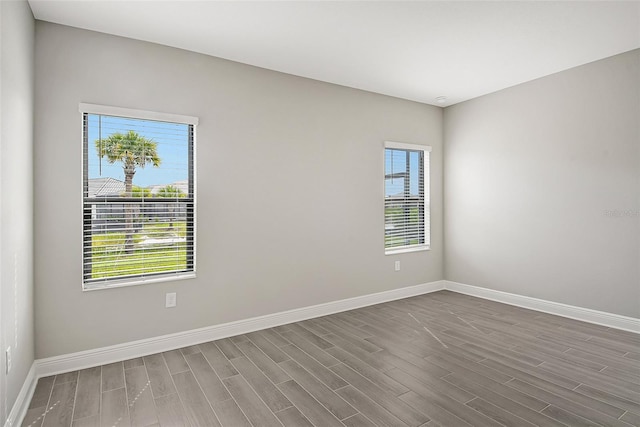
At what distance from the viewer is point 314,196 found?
4098mm

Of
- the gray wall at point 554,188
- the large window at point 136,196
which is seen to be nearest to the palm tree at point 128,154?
the large window at point 136,196

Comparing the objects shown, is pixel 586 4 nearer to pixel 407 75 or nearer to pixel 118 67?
pixel 407 75

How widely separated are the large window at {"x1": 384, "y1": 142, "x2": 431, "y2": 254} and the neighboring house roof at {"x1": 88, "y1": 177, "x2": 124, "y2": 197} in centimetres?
314

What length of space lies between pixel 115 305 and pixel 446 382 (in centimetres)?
272

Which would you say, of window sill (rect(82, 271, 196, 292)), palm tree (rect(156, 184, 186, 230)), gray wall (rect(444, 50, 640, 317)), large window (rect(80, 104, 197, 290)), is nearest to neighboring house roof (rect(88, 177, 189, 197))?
large window (rect(80, 104, 197, 290))

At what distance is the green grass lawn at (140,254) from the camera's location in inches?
117

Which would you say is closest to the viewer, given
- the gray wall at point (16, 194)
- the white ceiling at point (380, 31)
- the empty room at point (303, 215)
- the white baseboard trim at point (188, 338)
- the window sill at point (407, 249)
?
the gray wall at point (16, 194)

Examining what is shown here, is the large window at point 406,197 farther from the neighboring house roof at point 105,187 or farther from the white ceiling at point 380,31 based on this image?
the neighboring house roof at point 105,187

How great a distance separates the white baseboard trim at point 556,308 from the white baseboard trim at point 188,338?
1165 mm

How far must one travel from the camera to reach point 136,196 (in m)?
3.10

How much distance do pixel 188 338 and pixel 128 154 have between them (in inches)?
68.8

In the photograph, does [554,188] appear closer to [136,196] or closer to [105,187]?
[136,196]

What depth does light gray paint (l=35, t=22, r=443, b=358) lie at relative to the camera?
9.12 feet

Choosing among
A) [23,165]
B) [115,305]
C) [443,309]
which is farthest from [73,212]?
[443,309]
